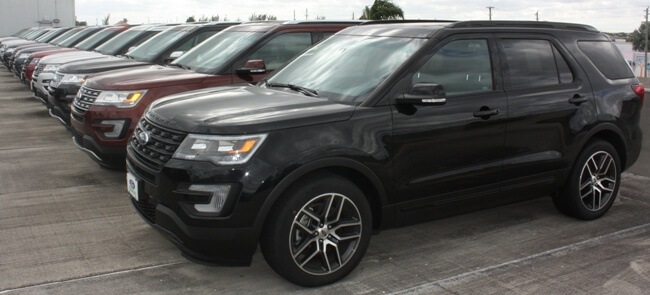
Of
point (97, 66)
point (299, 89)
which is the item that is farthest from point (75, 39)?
point (299, 89)

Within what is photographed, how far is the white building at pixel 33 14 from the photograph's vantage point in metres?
53.8

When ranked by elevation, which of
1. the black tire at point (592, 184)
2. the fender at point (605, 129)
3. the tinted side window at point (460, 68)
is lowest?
the black tire at point (592, 184)

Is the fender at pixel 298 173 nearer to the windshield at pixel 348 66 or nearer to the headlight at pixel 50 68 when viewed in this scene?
the windshield at pixel 348 66

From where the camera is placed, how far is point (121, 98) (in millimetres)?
6430

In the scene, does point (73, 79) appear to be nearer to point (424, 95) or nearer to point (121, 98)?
point (121, 98)

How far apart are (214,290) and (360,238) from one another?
100cm

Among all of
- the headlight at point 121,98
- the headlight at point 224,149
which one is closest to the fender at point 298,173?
the headlight at point 224,149

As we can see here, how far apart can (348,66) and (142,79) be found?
2.85m

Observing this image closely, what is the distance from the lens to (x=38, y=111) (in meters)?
13.2

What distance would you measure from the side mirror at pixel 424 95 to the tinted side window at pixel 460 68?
0.22 meters

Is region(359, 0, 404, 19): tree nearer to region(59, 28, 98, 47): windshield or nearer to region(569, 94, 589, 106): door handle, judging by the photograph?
region(59, 28, 98, 47): windshield

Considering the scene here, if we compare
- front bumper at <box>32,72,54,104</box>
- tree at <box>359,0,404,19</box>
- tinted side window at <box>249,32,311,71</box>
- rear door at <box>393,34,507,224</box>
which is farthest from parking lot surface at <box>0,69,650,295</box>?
tree at <box>359,0,404,19</box>

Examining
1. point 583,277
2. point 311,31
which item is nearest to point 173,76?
point 311,31

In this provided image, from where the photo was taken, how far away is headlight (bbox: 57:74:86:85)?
8.41 m
